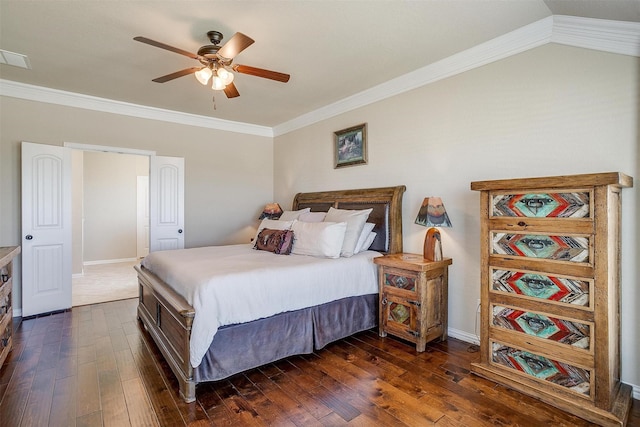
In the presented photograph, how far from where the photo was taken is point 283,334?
8.26 ft

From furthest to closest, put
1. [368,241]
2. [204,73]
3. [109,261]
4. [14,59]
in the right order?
1. [109,261]
2. [368,241]
3. [14,59]
4. [204,73]

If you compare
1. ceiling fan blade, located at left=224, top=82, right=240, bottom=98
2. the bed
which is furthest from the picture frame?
ceiling fan blade, located at left=224, top=82, right=240, bottom=98

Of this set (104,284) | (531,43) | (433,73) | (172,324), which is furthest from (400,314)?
(104,284)

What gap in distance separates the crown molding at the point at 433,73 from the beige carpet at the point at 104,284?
8.53 feet

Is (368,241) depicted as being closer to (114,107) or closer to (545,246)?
(545,246)

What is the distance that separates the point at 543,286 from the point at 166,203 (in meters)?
4.65

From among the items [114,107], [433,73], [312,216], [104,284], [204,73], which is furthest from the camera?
[104,284]

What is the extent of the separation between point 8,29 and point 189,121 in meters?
2.46

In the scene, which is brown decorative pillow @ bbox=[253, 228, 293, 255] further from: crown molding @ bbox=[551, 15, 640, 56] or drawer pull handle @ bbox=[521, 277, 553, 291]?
crown molding @ bbox=[551, 15, 640, 56]

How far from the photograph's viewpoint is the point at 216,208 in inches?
207

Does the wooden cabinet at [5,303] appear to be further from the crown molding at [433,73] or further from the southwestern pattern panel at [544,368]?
the southwestern pattern panel at [544,368]

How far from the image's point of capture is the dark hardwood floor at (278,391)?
6.11 ft

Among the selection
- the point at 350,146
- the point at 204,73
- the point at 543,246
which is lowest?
the point at 543,246

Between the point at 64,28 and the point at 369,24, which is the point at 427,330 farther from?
the point at 64,28
